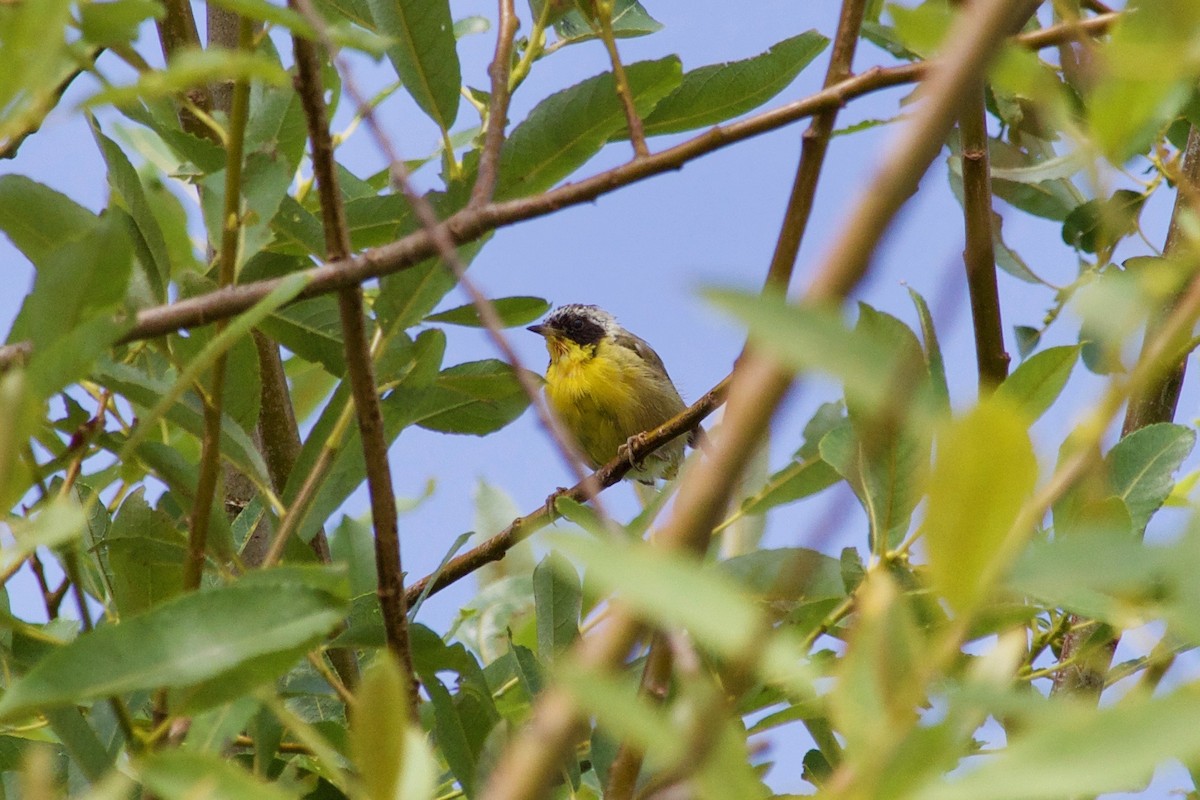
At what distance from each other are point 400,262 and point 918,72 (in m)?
0.47

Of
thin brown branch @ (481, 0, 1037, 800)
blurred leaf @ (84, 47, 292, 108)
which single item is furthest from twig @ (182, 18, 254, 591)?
thin brown branch @ (481, 0, 1037, 800)

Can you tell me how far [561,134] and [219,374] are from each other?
483 millimetres

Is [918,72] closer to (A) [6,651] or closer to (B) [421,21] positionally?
(B) [421,21]

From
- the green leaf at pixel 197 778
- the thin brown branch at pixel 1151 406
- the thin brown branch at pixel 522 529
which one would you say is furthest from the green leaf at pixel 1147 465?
the green leaf at pixel 197 778

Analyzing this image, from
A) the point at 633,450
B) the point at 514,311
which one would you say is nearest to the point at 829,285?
the point at 514,311

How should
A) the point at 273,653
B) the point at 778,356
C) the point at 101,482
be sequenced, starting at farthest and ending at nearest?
1. the point at 101,482
2. the point at 273,653
3. the point at 778,356

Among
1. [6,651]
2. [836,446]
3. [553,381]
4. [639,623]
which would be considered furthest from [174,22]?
[553,381]

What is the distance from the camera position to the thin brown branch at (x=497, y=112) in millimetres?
1202

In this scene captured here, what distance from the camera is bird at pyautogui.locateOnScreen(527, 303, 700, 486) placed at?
597 cm

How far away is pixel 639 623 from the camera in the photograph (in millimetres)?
528

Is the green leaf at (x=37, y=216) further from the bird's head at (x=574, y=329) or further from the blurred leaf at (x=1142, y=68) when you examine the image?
the bird's head at (x=574, y=329)

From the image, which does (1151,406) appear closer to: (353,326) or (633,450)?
(633,450)

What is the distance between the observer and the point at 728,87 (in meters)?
1.64

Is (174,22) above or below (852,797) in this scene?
above
